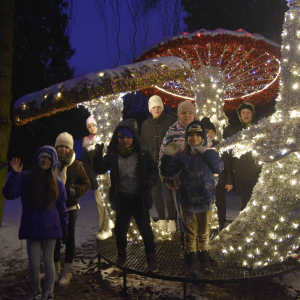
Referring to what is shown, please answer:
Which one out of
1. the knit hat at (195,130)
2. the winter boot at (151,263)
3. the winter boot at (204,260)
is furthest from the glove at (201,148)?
the winter boot at (151,263)

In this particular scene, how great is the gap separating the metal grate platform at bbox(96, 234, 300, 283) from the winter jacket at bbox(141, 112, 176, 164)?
1.50 m

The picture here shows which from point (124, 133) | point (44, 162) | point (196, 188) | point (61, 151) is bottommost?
point (196, 188)

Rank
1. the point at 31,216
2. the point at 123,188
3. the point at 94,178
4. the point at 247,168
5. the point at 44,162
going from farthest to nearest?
1. the point at 94,178
2. the point at 247,168
3. the point at 123,188
4. the point at 44,162
5. the point at 31,216

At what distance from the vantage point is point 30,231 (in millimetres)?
2852

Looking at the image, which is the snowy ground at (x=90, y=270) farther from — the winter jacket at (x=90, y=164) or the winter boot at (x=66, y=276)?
the winter jacket at (x=90, y=164)

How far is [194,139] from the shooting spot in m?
3.22

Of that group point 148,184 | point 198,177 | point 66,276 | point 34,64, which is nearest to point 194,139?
point 198,177

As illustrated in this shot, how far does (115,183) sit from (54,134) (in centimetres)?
1051

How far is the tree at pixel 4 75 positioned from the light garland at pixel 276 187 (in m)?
4.05

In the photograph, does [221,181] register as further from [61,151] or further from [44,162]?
[44,162]

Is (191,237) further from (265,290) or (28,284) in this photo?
(28,284)

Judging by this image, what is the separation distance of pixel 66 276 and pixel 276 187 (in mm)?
2730

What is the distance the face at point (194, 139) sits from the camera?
10.6 feet

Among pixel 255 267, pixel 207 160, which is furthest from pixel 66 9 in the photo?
pixel 255 267
